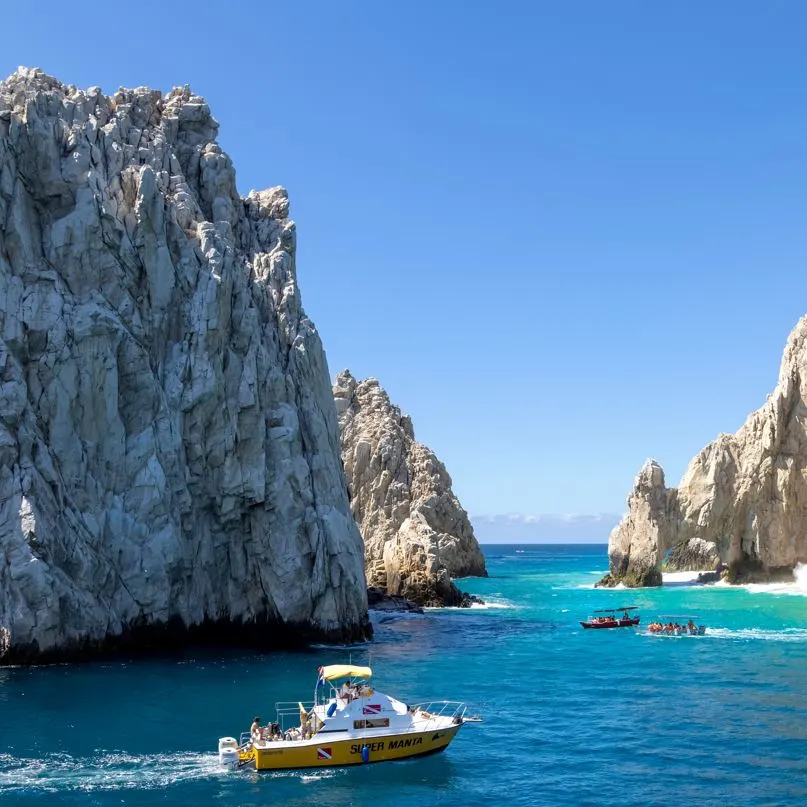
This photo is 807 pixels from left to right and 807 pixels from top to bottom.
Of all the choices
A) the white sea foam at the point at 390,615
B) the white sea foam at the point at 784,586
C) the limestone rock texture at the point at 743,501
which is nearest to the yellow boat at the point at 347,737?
the white sea foam at the point at 390,615

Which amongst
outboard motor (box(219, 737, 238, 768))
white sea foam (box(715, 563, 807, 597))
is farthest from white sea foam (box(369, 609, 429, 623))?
white sea foam (box(715, 563, 807, 597))

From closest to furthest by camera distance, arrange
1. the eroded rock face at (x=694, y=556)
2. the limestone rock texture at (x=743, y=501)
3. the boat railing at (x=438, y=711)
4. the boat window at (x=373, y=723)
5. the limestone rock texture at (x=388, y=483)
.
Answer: the boat window at (x=373, y=723) < the boat railing at (x=438, y=711) < the limestone rock texture at (x=743, y=501) < the eroded rock face at (x=694, y=556) < the limestone rock texture at (x=388, y=483)

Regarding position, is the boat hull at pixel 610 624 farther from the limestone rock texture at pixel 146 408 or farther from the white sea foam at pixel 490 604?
the limestone rock texture at pixel 146 408

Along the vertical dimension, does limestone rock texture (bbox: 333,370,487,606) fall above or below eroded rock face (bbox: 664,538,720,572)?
above

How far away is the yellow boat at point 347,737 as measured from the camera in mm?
33719

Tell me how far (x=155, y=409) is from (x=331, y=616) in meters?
19.0

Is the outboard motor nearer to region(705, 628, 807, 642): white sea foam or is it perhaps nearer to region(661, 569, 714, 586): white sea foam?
region(705, 628, 807, 642): white sea foam

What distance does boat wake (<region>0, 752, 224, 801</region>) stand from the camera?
99.6ft

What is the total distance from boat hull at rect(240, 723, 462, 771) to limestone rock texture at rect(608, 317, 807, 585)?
8967cm

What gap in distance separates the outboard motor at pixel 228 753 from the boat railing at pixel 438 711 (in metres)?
7.56

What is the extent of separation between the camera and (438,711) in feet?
136

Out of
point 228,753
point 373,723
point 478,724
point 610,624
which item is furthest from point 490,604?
point 228,753

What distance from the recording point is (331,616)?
206 feet

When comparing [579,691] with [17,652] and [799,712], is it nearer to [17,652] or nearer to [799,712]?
[799,712]
